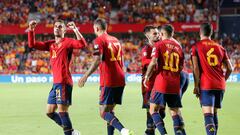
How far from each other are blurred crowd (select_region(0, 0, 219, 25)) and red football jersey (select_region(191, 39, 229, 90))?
26523 mm

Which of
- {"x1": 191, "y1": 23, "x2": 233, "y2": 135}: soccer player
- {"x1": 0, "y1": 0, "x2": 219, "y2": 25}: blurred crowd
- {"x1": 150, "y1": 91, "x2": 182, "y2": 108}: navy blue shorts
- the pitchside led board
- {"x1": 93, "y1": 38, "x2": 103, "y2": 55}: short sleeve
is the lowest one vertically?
the pitchside led board

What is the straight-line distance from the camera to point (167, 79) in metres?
8.29

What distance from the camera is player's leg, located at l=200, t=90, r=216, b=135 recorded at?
26.5ft

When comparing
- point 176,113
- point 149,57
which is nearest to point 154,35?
point 149,57

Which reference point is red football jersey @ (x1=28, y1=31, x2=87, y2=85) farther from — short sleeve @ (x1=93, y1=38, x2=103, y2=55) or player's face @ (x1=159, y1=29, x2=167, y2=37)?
player's face @ (x1=159, y1=29, x2=167, y2=37)

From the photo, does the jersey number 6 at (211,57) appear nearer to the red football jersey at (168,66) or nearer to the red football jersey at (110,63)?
the red football jersey at (168,66)

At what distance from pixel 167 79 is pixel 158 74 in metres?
0.19

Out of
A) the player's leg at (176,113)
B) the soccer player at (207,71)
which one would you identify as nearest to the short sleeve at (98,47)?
the player's leg at (176,113)

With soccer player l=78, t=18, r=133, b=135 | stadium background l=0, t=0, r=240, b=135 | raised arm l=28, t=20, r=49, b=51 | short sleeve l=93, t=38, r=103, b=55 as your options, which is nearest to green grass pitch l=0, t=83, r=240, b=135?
soccer player l=78, t=18, r=133, b=135

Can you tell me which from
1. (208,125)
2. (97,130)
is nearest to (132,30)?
(97,130)

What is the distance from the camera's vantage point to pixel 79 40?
8.49 m

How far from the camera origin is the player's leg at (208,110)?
8062 millimetres

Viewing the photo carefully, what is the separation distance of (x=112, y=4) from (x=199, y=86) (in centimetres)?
2949

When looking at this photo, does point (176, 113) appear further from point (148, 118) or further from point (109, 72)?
point (109, 72)
